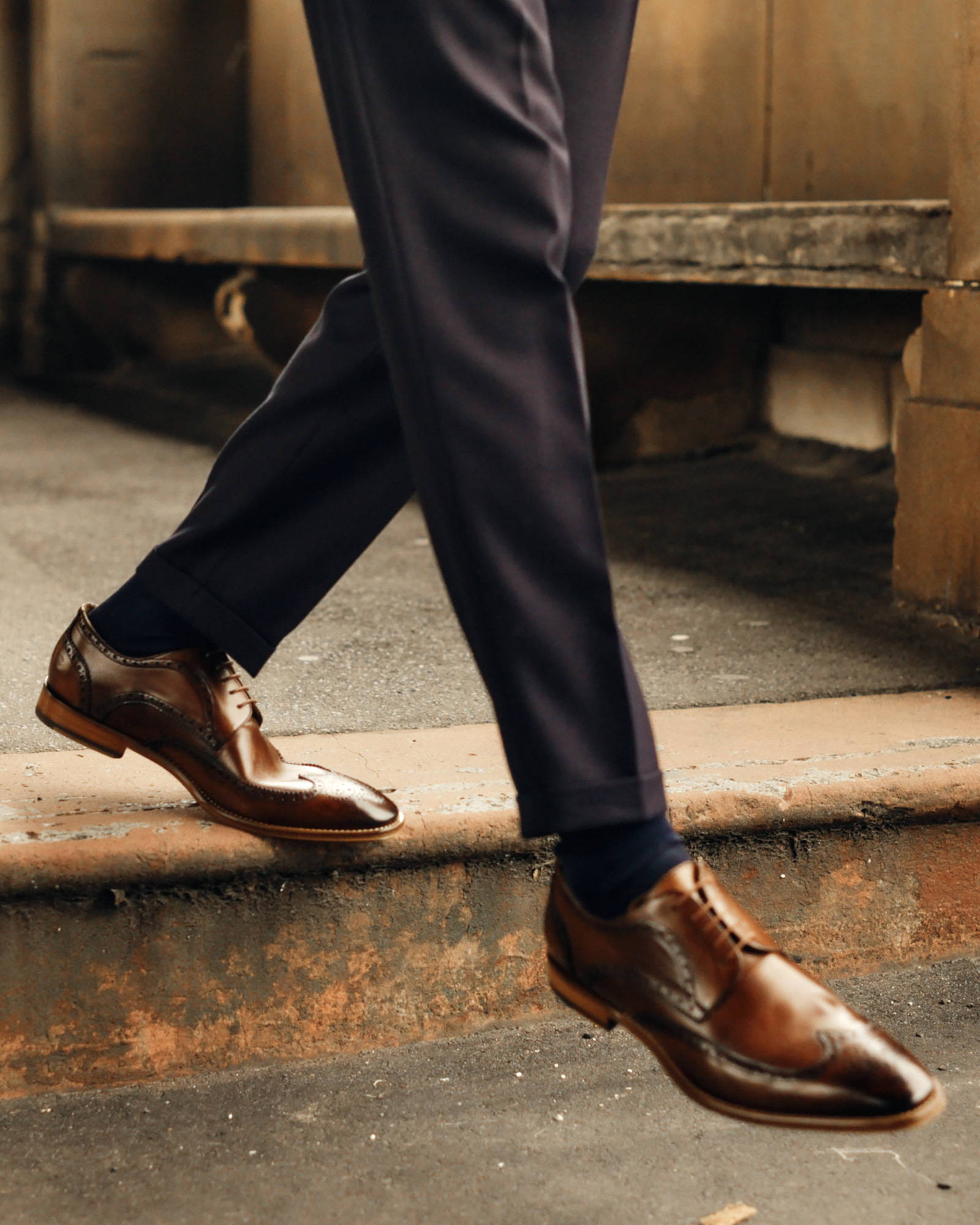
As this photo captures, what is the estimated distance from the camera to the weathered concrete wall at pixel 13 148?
6641 mm

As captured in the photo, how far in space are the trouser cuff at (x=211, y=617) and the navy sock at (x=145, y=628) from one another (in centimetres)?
3

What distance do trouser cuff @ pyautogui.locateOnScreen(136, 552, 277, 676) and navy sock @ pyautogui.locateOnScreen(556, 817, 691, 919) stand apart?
0.37 meters

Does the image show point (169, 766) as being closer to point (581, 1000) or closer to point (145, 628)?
point (145, 628)

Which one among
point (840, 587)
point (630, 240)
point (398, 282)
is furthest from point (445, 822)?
point (630, 240)

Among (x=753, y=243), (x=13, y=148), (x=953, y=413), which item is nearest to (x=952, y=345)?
(x=953, y=413)

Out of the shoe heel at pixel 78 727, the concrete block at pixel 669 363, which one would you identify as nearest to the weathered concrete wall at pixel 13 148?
the concrete block at pixel 669 363

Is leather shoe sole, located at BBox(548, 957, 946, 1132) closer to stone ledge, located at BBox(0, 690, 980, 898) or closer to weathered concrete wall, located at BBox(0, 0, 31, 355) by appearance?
stone ledge, located at BBox(0, 690, 980, 898)

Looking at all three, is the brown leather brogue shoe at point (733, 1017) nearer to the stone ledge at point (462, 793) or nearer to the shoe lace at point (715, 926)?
the shoe lace at point (715, 926)

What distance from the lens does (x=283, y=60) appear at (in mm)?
6035

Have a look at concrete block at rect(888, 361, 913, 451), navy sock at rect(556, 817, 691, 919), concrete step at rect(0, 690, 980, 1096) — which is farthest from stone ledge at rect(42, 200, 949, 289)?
navy sock at rect(556, 817, 691, 919)

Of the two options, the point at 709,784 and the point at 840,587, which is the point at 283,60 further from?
the point at 709,784

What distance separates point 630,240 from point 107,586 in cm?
116

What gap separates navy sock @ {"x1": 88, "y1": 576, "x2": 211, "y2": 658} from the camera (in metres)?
1.38

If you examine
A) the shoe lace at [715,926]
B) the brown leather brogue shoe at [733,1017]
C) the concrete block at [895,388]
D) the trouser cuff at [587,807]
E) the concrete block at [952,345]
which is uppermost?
the concrete block at [952,345]
